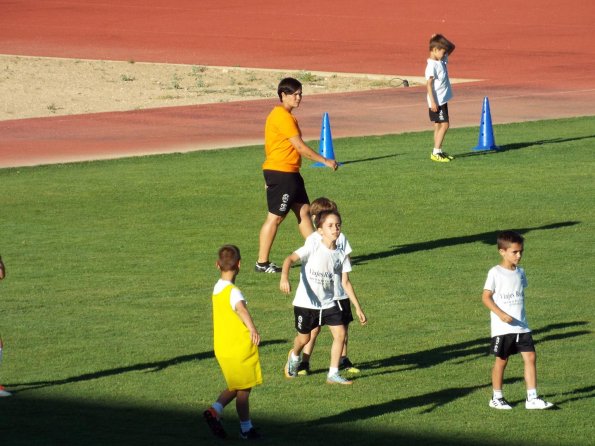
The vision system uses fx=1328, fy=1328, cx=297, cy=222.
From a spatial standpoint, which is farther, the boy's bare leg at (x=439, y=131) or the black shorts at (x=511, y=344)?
the boy's bare leg at (x=439, y=131)

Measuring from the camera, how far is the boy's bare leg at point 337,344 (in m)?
9.62

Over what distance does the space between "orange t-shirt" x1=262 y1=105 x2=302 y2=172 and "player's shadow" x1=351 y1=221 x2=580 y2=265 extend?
1363 mm

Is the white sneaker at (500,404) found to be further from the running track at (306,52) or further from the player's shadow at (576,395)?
the running track at (306,52)

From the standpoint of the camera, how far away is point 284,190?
45.0ft

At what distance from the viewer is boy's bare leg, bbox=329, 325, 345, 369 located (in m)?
9.62

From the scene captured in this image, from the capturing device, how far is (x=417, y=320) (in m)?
11.7

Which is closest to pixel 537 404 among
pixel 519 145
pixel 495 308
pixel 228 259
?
pixel 495 308

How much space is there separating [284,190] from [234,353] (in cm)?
545

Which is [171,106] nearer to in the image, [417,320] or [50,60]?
[50,60]

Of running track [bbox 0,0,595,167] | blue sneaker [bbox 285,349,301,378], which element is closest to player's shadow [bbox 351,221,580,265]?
blue sneaker [bbox 285,349,301,378]

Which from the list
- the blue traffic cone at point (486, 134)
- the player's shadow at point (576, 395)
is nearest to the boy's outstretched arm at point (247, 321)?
the player's shadow at point (576, 395)

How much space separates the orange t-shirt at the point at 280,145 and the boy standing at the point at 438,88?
6975 millimetres

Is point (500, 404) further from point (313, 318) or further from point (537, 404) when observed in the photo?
point (313, 318)

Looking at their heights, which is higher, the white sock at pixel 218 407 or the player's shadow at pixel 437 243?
the player's shadow at pixel 437 243
